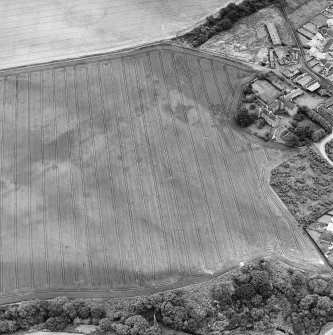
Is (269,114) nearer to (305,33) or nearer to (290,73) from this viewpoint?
(290,73)

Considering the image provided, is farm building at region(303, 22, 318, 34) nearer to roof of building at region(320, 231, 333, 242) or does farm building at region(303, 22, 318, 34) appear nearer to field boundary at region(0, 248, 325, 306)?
roof of building at region(320, 231, 333, 242)

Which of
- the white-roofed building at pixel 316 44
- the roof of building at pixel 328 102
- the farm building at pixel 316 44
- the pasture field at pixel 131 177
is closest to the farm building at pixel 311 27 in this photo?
the farm building at pixel 316 44

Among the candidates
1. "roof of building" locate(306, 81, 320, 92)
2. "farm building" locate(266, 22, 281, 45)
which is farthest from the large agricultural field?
"roof of building" locate(306, 81, 320, 92)

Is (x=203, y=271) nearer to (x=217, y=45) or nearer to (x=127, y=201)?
(x=127, y=201)

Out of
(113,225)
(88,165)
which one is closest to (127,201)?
(113,225)

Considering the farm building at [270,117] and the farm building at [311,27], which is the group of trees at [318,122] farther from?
the farm building at [311,27]

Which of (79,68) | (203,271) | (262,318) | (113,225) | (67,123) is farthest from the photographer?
(79,68)
